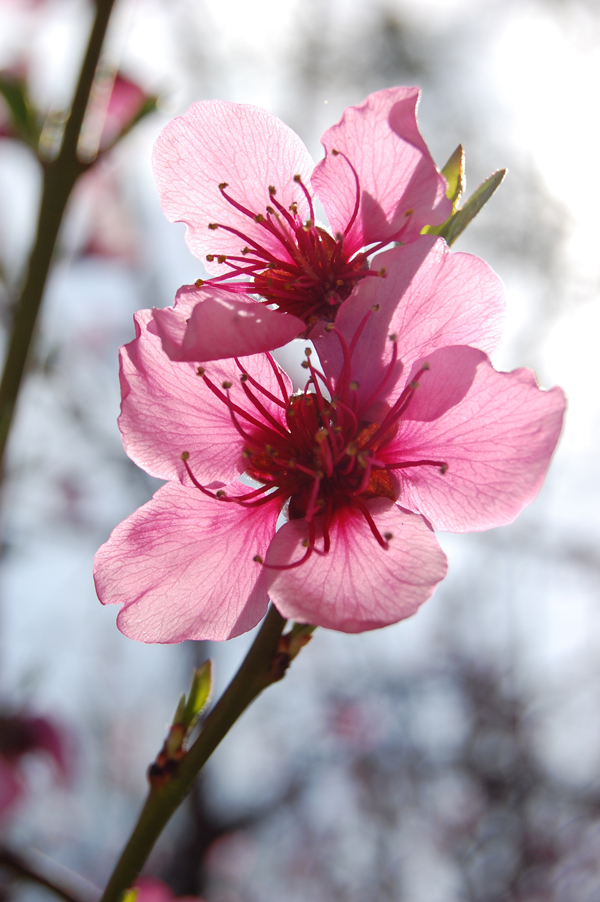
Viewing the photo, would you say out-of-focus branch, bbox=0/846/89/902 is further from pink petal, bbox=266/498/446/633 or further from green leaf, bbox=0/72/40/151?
green leaf, bbox=0/72/40/151

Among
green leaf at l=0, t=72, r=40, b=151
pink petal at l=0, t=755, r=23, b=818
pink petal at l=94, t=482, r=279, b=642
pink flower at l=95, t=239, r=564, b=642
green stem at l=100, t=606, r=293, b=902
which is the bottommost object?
pink petal at l=0, t=755, r=23, b=818

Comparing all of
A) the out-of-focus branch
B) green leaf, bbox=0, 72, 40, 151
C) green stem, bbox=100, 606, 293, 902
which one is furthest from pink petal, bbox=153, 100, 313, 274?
the out-of-focus branch

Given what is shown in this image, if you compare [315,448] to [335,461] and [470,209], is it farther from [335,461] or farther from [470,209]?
[470,209]

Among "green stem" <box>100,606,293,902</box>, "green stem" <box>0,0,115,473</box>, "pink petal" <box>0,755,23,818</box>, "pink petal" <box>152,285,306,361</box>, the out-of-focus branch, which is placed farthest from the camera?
"pink petal" <box>0,755,23,818</box>

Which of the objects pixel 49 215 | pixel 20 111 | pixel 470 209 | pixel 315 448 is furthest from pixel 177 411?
pixel 20 111

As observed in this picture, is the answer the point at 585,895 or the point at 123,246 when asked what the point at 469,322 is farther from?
the point at 585,895

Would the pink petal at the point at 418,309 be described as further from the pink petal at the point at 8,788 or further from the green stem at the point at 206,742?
the pink petal at the point at 8,788

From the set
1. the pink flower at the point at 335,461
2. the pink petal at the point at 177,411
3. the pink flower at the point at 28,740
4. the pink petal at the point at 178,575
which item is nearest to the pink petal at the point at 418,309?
the pink flower at the point at 335,461

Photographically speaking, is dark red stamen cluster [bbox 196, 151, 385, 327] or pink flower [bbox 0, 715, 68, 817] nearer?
dark red stamen cluster [bbox 196, 151, 385, 327]
